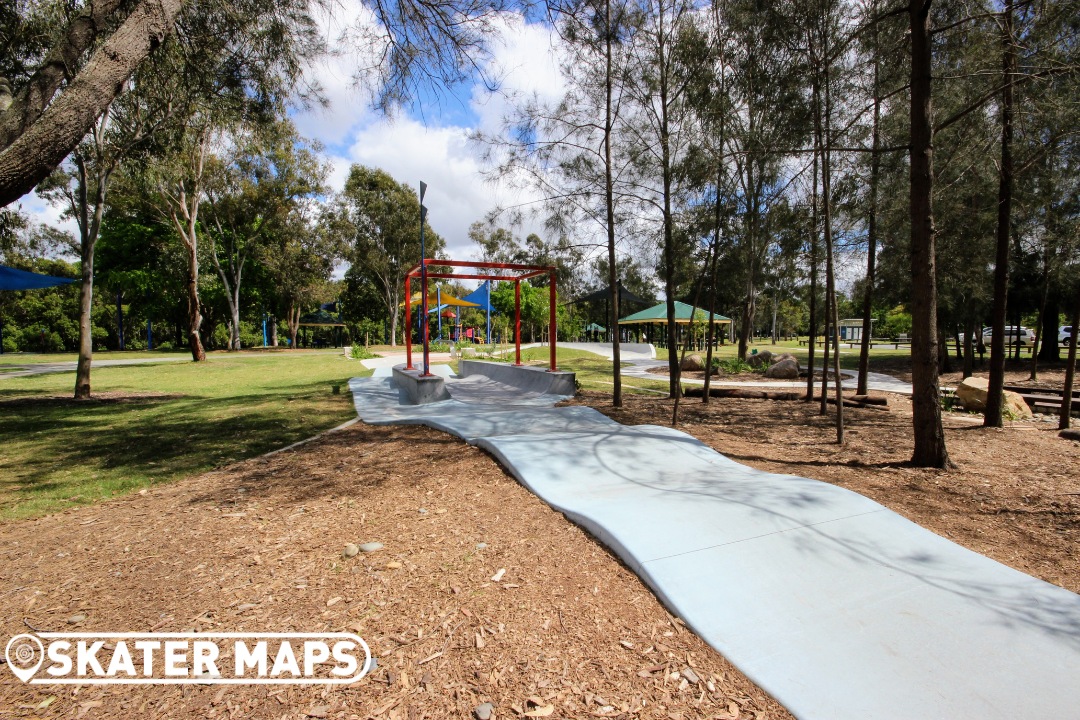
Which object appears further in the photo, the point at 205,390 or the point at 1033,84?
the point at 205,390

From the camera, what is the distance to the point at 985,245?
1100 centimetres

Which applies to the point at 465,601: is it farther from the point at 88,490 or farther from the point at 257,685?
the point at 88,490

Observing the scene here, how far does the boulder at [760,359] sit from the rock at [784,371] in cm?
181

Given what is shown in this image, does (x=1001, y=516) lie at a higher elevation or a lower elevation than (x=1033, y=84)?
lower

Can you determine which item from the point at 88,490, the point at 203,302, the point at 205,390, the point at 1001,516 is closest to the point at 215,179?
the point at 203,302

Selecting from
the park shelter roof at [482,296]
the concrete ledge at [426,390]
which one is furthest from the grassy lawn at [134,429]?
the park shelter roof at [482,296]

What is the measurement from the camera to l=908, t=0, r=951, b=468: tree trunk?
4609 mm

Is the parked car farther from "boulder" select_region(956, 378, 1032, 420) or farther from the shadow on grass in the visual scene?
the shadow on grass

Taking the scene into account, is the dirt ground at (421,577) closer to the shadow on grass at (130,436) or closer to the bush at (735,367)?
the shadow on grass at (130,436)

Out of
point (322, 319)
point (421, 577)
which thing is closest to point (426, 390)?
point (421, 577)

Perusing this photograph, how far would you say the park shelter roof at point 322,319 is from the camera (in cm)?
4678

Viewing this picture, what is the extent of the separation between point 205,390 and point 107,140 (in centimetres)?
567

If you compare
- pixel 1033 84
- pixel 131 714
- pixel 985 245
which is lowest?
pixel 131 714

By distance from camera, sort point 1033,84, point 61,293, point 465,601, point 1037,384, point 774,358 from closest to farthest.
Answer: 1. point 465,601
2. point 1033,84
3. point 1037,384
4. point 774,358
5. point 61,293
